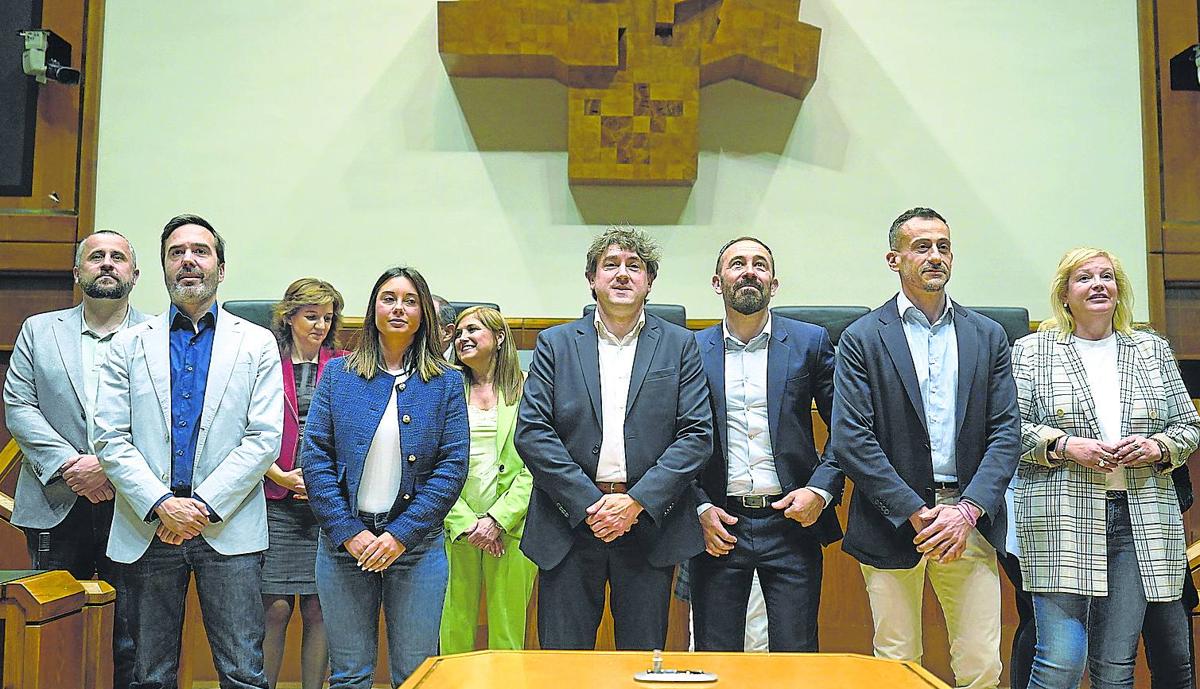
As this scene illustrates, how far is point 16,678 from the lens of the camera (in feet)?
7.00

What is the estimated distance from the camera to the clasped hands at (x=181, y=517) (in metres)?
2.39

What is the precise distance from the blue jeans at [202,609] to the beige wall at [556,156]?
198 cm

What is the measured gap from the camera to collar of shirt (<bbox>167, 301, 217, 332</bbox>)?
8.51 feet

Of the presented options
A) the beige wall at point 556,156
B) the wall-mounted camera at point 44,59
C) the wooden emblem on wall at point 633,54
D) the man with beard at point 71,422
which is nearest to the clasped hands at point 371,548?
the man with beard at point 71,422

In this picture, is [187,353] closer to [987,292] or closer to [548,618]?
[548,618]

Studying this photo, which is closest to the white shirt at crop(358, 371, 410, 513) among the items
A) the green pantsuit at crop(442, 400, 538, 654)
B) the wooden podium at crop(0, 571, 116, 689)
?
the green pantsuit at crop(442, 400, 538, 654)

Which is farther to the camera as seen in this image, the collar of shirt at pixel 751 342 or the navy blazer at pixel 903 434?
the collar of shirt at pixel 751 342

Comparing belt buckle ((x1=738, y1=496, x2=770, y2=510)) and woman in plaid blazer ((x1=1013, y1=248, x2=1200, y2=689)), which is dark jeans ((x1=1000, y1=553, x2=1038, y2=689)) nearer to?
woman in plaid blazer ((x1=1013, y1=248, x2=1200, y2=689))

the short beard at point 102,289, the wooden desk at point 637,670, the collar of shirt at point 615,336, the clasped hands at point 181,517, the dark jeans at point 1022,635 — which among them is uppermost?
the short beard at point 102,289

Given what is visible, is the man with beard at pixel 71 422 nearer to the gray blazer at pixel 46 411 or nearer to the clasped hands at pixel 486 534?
the gray blazer at pixel 46 411

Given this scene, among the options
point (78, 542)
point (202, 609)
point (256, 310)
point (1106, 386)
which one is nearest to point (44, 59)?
point (256, 310)

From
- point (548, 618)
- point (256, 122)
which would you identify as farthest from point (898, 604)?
point (256, 122)

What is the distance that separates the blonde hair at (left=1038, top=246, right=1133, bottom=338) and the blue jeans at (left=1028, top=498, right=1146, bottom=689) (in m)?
0.45

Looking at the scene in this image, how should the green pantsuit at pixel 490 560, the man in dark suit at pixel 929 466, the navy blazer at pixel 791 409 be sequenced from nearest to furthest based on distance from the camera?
the man in dark suit at pixel 929 466 < the navy blazer at pixel 791 409 < the green pantsuit at pixel 490 560
